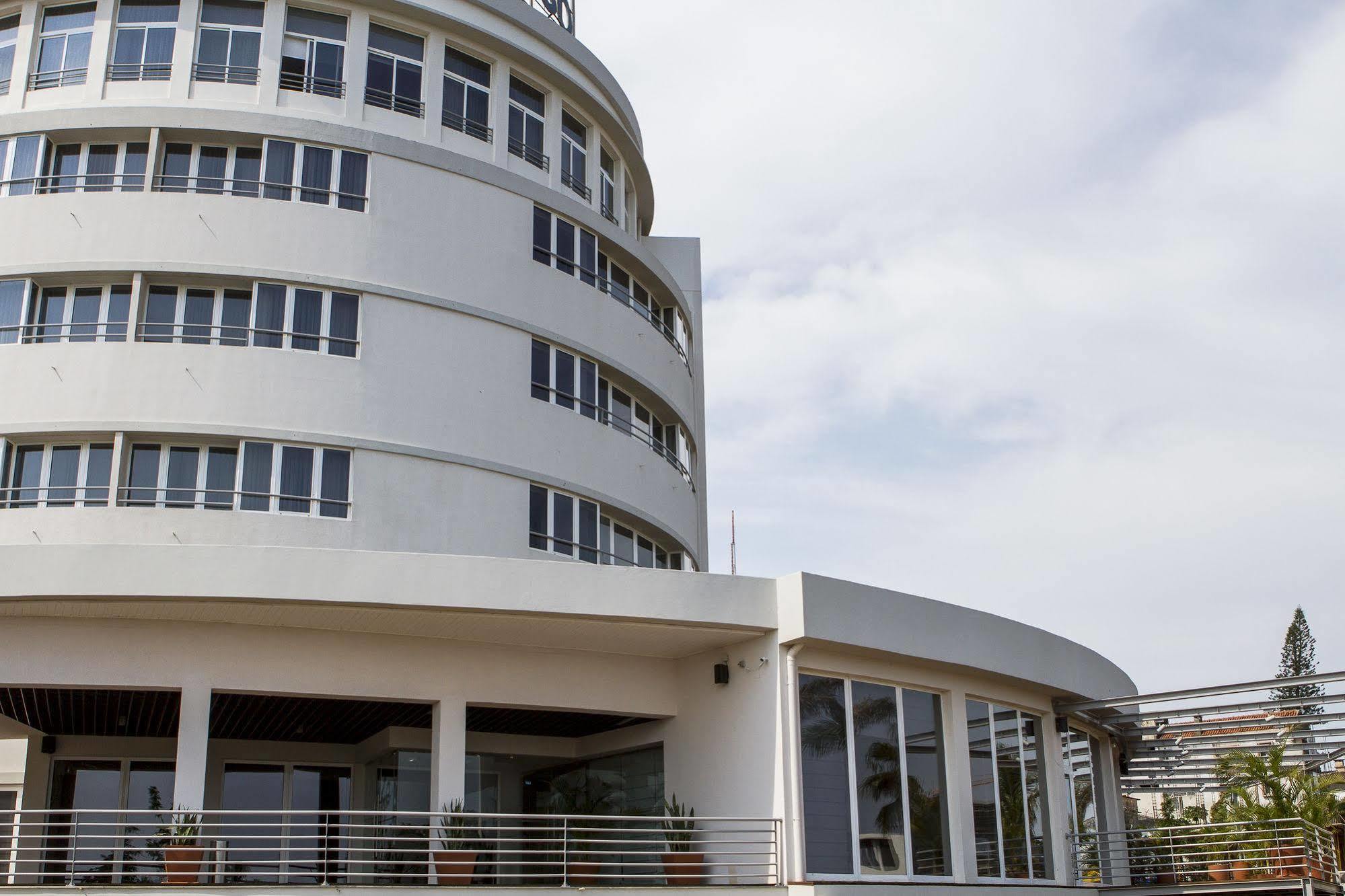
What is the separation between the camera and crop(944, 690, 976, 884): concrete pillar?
58.6 ft

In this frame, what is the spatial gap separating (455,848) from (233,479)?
22.4 feet

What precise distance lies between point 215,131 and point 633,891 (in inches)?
522

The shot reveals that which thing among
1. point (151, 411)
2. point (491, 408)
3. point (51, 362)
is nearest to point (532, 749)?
point (491, 408)

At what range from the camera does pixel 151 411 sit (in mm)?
19031

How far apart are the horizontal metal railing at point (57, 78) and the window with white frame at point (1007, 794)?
17.0 m

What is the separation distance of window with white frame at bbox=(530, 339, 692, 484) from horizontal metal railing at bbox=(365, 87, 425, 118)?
4.38 metres

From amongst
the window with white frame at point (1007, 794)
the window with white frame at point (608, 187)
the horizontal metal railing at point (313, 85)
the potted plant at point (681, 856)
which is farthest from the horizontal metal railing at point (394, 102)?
the window with white frame at point (1007, 794)

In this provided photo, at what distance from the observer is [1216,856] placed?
23203 mm

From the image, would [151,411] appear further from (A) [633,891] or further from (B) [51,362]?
(A) [633,891]

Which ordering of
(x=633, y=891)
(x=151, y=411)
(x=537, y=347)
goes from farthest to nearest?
(x=537, y=347) → (x=151, y=411) → (x=633, y=891)

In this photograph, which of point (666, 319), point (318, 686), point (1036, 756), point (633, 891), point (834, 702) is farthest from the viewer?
point (666, 319)

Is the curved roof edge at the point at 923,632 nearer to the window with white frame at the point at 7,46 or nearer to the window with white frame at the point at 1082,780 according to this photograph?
the window with white frame at the point at 1082,780

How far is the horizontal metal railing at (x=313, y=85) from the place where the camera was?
71.4ft

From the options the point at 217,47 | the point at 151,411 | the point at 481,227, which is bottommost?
the point at 151,411
